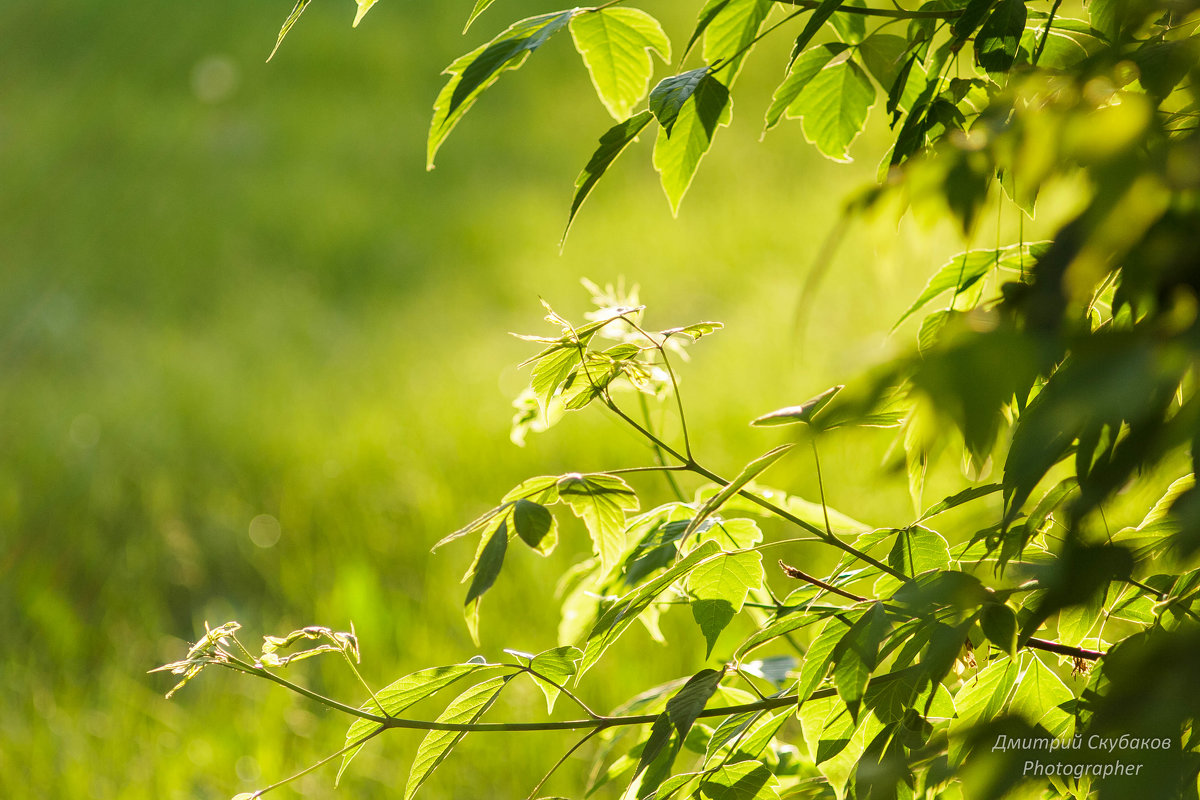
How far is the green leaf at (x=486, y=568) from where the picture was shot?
0.62 meters

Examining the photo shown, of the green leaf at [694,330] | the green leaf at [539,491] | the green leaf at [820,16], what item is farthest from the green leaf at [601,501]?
Answer: the green leaf at [820,16]

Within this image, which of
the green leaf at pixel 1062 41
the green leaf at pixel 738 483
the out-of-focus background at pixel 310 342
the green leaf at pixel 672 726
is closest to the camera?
the green leaf at pixel 738 483

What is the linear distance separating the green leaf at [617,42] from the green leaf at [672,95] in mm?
83

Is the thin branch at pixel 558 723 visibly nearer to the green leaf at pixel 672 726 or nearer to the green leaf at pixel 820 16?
the green leaf at pixel 672 726

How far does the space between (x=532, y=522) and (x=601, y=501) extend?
0.20ft

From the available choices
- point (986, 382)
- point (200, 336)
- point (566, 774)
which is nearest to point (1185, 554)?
point (986, 382)

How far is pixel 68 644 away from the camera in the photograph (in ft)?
6.68

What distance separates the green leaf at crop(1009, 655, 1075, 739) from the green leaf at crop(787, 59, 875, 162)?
1.30 ft

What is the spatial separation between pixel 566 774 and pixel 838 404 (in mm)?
1481

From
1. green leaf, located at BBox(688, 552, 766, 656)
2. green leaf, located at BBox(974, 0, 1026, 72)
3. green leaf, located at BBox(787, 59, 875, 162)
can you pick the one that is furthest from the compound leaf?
green leaf, located at BBox(688, 552, 766, 656)

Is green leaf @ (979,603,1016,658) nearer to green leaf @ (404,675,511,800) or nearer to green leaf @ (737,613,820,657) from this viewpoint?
green leaf @ (737,613,820,657)

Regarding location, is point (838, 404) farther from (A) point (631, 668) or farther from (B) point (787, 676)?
(A) point (631, 668)

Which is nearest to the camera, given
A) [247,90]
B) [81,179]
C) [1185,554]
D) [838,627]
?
[1185,554]

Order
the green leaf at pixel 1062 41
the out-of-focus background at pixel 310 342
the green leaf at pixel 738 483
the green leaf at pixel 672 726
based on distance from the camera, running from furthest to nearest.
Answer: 1. the out-of-focus background at pixel 310 342
2. the green leaf at pixel 1062 41
3. the green leaf at pixel 672 726
4. the green leaf at pixel 738 483
